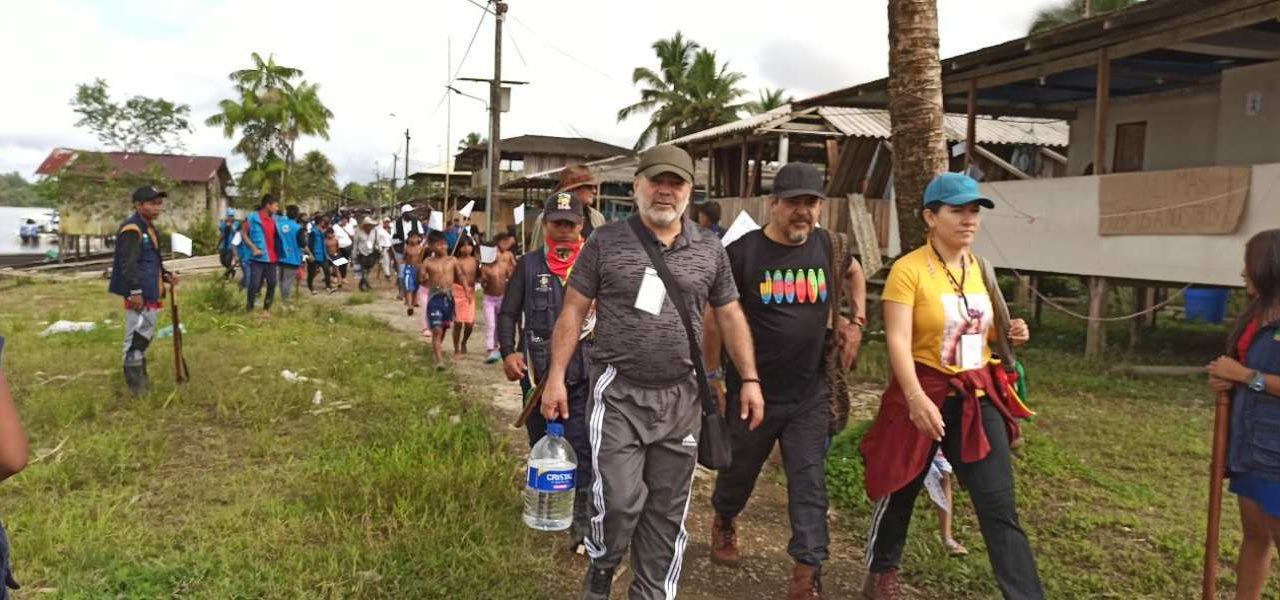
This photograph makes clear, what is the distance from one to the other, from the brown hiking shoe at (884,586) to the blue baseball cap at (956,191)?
160 centimetres

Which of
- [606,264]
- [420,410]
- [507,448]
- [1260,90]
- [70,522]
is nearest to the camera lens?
[606,264]

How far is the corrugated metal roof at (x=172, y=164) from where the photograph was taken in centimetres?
3309

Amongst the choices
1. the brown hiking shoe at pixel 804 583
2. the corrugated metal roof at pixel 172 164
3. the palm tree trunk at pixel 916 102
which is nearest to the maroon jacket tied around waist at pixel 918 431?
the brown hiking shoe at pixel 804 583

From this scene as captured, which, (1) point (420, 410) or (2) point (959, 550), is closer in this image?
(2) point (959, 550)

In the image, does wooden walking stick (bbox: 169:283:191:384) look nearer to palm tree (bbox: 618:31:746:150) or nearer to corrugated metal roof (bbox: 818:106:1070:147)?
corrugated metal roof (bbox: 818:106:1070:147)

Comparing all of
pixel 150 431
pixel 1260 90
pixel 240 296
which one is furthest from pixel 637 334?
pixel 240 296

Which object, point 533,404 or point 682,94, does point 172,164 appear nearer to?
point 682,94

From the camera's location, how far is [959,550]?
14.0 ft

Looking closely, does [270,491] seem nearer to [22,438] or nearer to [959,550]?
[22,438]

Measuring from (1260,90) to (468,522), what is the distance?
11.5m

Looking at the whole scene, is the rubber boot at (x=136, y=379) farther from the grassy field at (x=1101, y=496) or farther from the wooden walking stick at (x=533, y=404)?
the grassy field at (x=1101, y=496)

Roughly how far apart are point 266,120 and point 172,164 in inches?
554

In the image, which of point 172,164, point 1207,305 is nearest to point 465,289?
point 1207,305

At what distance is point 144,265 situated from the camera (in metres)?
6.73
